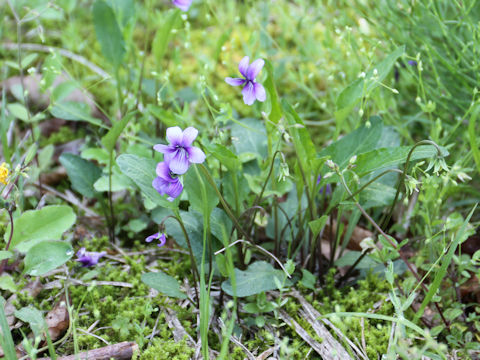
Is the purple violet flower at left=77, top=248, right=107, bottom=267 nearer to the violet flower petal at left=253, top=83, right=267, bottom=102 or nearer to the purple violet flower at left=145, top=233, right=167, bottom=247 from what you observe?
the purple violet flower at left=145, top=233, right=167, bottom=247

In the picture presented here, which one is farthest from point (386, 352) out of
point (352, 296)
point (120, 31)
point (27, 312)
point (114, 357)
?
point (120, 31)

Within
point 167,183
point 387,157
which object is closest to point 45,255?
point 167,183

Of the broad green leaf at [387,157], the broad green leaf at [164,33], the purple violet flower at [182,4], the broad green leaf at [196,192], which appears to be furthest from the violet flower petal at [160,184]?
the broad green leaf at [164,33]

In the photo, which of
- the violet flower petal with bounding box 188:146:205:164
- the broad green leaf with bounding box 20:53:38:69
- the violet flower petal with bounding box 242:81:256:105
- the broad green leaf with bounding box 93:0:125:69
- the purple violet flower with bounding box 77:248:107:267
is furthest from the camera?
the broad green leaf with bounding box 93:0:125:69

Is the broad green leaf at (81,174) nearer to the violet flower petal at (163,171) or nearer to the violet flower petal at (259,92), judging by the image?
the violet flower petal at (163,171)

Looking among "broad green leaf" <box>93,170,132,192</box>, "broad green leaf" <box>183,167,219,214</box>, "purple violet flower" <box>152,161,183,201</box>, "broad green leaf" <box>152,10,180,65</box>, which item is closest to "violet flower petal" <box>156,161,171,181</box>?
"purple violet flower" <box>152,161,183,201</box>

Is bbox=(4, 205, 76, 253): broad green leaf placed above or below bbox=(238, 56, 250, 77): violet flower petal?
below

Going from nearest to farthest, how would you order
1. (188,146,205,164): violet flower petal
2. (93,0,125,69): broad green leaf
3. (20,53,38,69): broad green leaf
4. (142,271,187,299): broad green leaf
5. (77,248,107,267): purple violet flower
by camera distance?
(188,146,205,164): violet flower petal → (142,271,187,299): broad green leaf → (77,248,107,267): purple violet flower → (20,53,38,69): broad green leaf → (93,0,125,69): broad green leaf
